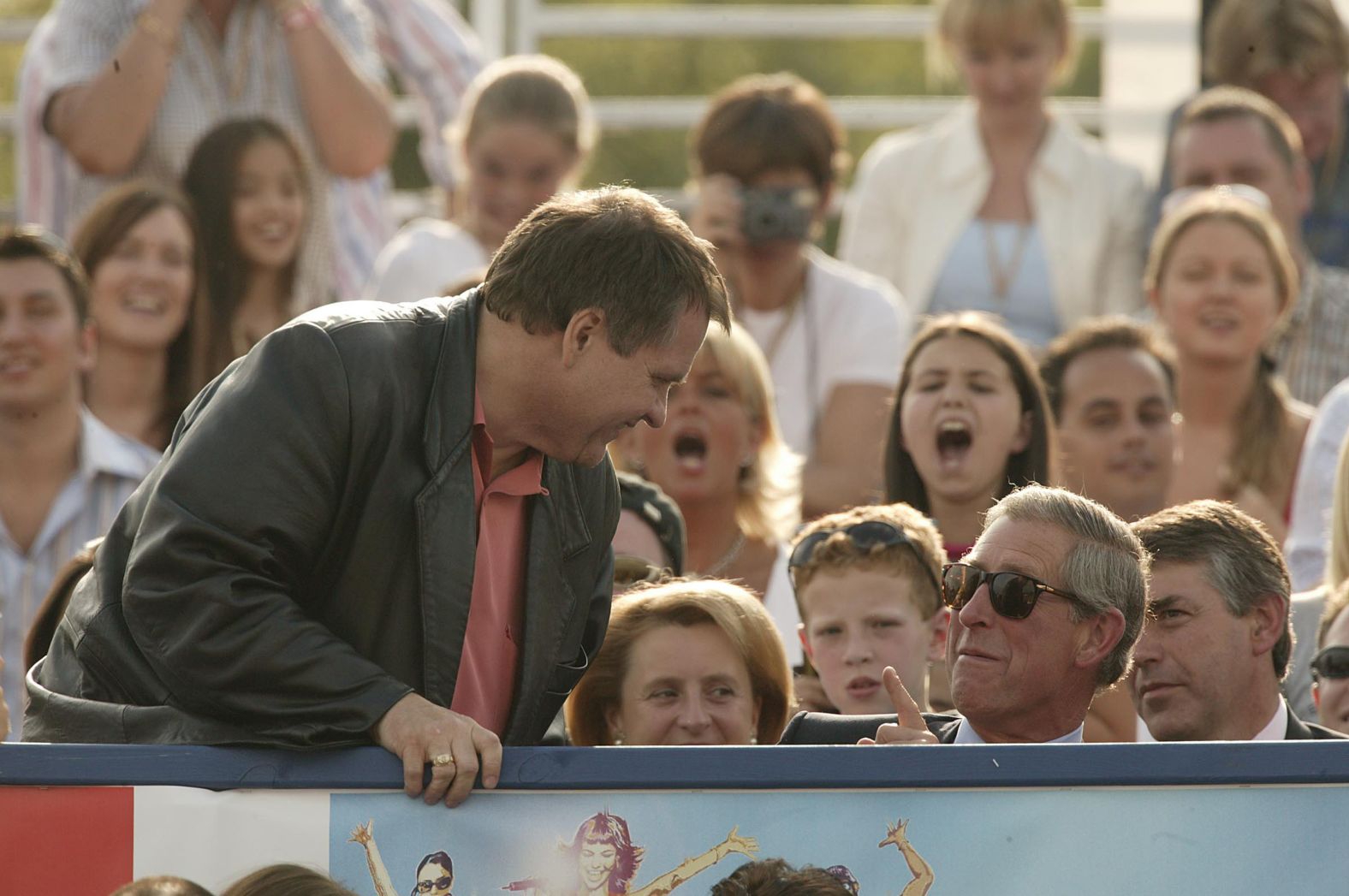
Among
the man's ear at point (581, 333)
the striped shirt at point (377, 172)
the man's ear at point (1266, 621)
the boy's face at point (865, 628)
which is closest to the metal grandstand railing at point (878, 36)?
the striped shirt at point (377, 172)

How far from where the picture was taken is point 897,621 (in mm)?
3883

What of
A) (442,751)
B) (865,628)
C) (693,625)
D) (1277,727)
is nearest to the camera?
(442,751)

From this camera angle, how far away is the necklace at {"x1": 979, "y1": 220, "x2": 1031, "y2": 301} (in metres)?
6.06

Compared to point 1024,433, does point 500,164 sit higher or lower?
higher

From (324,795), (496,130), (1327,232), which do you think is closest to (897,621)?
(324,795)

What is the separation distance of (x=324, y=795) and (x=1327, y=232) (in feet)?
14.9

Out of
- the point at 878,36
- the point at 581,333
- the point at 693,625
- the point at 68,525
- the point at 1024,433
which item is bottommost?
the point at 693,625

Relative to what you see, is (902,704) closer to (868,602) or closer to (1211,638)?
(1211,638)

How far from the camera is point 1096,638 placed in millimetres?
3111

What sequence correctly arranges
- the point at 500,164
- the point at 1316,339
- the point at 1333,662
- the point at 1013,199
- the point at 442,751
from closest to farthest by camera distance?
the point at 442,751
the point at 1333,662
the point at 500,164
the point at 1316,339
the point at 1013,199

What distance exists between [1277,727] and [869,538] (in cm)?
86

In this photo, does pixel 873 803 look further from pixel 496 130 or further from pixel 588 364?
pixel 496 130

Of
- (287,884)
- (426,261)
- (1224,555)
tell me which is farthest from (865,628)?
(426,261)

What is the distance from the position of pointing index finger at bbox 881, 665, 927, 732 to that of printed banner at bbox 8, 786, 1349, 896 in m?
0.36
